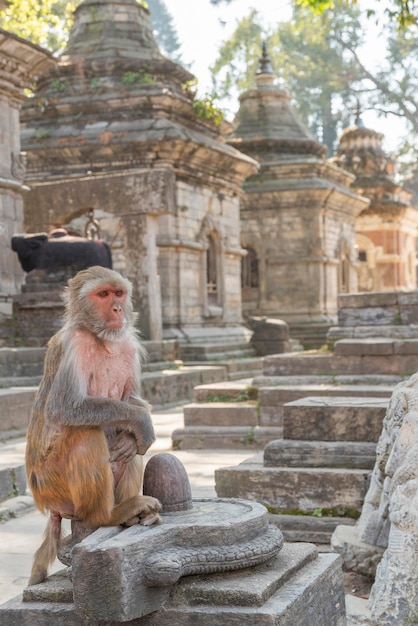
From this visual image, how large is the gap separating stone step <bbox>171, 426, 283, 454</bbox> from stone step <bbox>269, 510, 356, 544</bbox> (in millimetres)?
2807

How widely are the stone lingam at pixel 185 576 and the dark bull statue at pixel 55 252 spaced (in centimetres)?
867

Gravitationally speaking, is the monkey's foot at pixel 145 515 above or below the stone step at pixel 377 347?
below

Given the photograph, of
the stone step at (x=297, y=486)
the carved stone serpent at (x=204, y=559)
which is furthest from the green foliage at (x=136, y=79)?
the carved stone serpent at (x=204, y=559)

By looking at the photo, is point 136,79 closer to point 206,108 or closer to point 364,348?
point 206,108

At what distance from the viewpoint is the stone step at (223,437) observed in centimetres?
847

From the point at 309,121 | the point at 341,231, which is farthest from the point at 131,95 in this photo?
the point at 309,121

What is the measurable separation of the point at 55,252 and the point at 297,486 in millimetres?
7131

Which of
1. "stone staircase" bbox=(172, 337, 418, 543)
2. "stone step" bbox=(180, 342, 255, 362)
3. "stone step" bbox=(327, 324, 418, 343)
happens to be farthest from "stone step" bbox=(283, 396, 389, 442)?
"stone step" bbox=(180, 342, 255, 362)

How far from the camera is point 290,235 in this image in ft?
74.6

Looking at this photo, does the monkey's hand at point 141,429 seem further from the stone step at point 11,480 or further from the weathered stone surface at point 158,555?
the stone step at point 11,480

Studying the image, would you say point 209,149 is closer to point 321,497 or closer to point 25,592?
point 321,497

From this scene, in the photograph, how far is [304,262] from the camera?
74.1 ft

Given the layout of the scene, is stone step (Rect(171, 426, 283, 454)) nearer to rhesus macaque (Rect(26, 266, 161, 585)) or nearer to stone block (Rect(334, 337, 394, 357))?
stone block (Rect(334, 337, 394, 357))

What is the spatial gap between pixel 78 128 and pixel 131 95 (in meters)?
1.15
